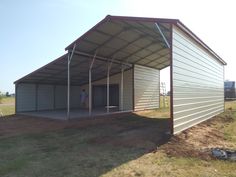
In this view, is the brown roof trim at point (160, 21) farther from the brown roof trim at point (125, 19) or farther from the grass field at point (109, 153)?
the grass field at point (109, 153)

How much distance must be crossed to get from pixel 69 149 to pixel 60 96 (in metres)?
13.9

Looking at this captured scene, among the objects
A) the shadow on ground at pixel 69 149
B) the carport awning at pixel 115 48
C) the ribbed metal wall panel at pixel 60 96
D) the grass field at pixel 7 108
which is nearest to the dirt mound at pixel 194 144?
the shadow on ground at pixel 69 149

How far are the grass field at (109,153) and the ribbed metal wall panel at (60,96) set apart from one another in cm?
1003

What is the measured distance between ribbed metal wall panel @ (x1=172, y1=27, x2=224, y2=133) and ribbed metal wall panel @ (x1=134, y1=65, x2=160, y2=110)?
17.7 feet

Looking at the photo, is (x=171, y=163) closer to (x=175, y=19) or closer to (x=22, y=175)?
(x=22, y=175)

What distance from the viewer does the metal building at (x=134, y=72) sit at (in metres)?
9.45

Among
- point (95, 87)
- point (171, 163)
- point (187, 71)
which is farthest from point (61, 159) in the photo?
point (95, 87)

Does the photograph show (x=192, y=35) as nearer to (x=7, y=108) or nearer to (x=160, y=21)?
(x=160, y=21)

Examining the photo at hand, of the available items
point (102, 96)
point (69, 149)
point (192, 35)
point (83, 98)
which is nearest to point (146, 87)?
point (83, 98)

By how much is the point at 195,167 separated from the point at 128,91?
44.4 feet

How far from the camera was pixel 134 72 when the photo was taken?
61.4ft

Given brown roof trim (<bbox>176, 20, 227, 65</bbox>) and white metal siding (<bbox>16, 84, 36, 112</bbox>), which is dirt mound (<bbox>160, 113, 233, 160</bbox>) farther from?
white metal siding (<bbox>16, 84, 36, 112</bbox>)

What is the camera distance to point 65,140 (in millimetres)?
8297

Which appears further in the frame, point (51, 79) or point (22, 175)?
point (51, 79)
